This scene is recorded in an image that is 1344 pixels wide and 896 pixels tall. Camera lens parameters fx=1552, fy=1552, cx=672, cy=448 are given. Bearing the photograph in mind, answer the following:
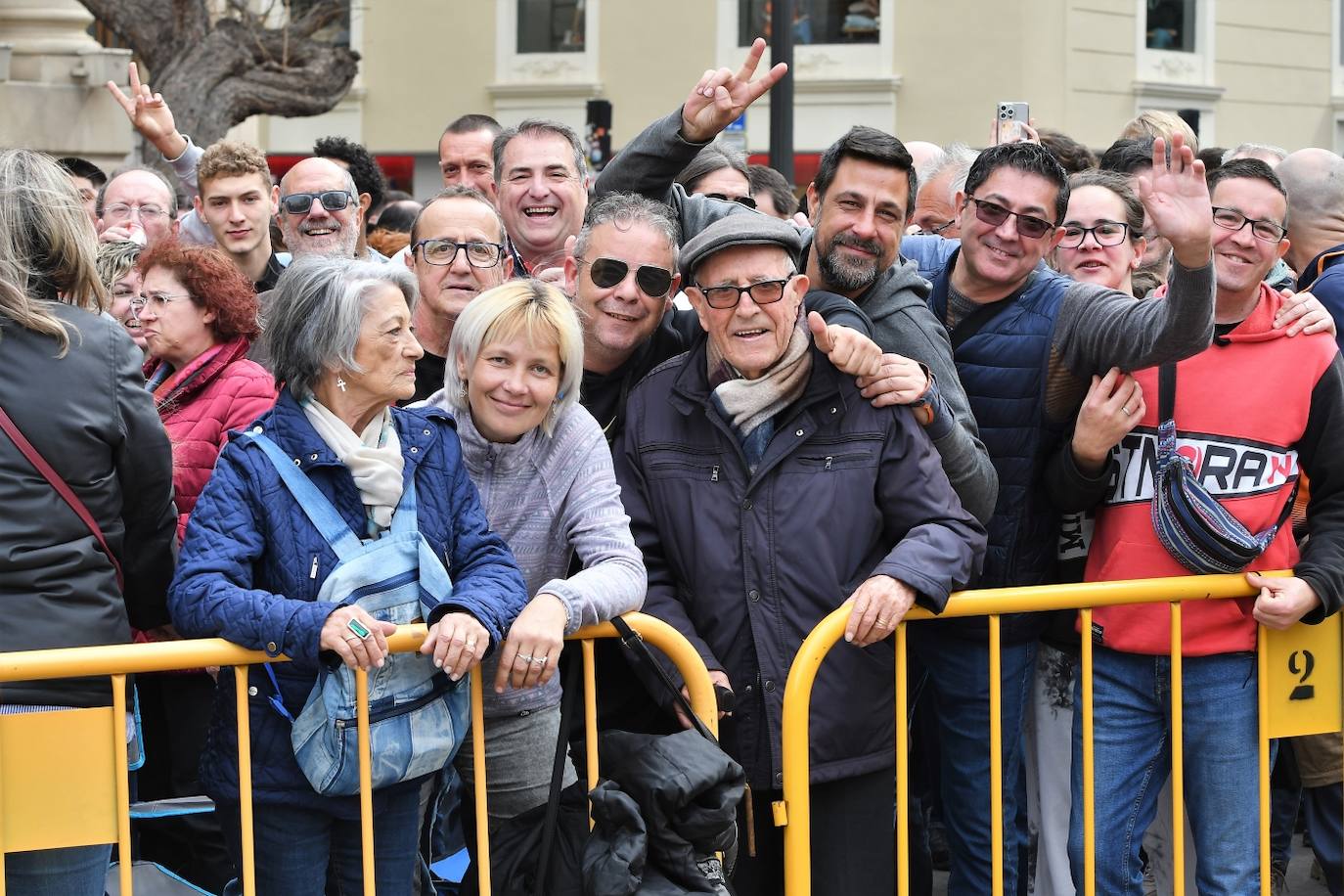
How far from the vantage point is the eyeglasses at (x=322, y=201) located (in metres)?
Answer: 5.45

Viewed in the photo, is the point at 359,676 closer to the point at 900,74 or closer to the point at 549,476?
the point at 549,476

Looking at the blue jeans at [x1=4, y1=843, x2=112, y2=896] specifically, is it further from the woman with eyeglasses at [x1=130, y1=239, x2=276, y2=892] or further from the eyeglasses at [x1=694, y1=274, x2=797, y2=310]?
the eyeglasses at [x1=694, y1=274, x2=797, y2=310]

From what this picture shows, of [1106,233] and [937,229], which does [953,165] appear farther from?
[1106,233]

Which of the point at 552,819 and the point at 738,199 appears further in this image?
the point at 738,199

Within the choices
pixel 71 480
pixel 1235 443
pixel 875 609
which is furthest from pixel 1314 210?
pixel 71 480

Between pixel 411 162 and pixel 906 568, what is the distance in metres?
21.0

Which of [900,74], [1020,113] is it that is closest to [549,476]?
[1020,113]

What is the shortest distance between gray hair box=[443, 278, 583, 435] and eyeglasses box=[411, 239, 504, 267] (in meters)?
0.71

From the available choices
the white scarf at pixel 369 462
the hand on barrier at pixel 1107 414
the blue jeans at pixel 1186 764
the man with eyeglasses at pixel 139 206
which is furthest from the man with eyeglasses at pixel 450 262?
the man with eyeglasses at pixel 139 206

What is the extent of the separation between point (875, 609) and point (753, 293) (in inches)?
30.7

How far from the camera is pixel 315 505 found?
3184mm

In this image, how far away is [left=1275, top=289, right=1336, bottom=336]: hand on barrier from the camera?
383cm

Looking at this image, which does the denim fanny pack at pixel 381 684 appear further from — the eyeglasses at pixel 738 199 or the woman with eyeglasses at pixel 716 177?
the woman with eyeglasses at pixel 716 177

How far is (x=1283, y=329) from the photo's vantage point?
3836mm
